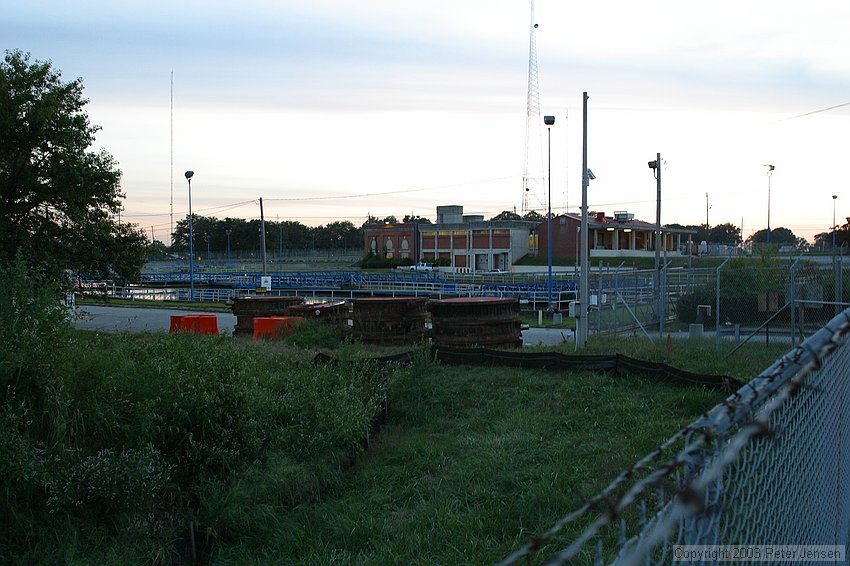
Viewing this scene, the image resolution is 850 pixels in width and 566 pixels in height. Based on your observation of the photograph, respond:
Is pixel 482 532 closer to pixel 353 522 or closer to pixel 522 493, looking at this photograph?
pixel 522 493

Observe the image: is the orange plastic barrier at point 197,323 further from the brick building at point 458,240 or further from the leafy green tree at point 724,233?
the leafy green tree at point 724,233

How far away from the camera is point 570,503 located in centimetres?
736

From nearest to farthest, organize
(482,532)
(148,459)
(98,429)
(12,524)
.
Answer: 1. (482,532)
2. (12,524)
3. (148,459)
4. (98,429)

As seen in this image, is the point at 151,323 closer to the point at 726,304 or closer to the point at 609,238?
the point at 726,304

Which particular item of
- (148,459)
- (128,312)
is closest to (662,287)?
(148,459)

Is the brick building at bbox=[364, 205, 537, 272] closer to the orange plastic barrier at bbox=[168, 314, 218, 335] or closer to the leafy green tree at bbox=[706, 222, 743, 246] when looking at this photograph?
the orange plastic barrier at bbox=[168, 314, 218, 335]

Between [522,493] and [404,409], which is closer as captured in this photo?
[522,493]

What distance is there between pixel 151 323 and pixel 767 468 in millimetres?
31359

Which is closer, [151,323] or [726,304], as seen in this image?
[726,304]

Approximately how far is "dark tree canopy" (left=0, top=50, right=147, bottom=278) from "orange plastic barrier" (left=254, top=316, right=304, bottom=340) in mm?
6588

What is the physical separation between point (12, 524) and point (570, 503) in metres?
5.53

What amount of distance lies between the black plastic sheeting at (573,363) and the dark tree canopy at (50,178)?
12.7 meters

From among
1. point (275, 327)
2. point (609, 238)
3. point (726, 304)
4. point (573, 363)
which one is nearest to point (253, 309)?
point (275, 327)

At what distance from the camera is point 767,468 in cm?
304
